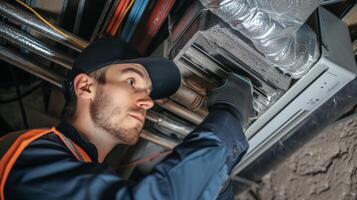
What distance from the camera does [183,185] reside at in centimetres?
87

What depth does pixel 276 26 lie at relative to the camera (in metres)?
0.97

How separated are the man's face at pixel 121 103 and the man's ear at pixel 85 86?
3cm

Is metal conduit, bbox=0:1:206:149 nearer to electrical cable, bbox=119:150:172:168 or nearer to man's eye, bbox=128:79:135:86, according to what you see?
man's eye, bbox=128:79:135:86

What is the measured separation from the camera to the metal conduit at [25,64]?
1.40 m

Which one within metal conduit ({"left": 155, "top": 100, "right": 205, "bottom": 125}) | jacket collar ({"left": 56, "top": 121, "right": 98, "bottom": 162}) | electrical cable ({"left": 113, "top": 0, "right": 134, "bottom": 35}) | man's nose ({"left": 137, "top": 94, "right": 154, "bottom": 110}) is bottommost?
jacket collar ({"left": 56, "top": 121, "right": 98, "bottom": 162})

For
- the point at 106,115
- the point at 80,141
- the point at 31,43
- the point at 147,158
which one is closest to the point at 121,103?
the point at 106,115

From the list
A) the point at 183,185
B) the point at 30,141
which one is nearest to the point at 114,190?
the point at 183,185

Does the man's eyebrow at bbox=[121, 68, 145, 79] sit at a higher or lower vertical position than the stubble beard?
higher

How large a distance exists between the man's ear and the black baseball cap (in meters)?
0.02

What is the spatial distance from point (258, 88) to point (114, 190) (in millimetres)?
591

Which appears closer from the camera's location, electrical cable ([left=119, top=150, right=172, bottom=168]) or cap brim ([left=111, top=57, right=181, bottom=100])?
cap brim ([left=111, top=57, right=181, bottom=100])

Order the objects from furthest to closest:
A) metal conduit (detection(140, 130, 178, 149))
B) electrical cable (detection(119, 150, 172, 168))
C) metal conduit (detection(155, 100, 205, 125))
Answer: electrical cable (detection(119, 150, 172, 168)), metal conduit (detection(140, 130, 178, 149)), metal conduit (detection(155, 100, 205, 125))

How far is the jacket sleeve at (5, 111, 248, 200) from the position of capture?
840 mm

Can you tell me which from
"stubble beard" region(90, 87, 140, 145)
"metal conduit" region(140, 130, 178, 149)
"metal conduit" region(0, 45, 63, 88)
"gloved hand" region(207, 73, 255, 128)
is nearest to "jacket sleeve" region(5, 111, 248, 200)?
"gloved hand" region(207, 73, 255, 128)
